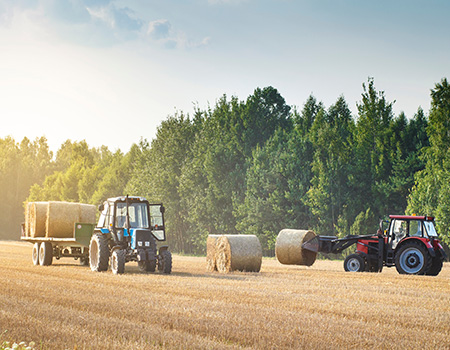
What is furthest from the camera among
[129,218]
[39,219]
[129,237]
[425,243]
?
[39,219]

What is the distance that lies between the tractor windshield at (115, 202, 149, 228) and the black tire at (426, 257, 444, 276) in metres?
9.16

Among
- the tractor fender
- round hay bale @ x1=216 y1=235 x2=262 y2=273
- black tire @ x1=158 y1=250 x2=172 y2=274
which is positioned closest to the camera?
black tire @ x1=158 y1=250 x2=172 y2=274

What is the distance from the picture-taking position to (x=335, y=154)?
4219 cm

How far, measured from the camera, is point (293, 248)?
79.7 feet

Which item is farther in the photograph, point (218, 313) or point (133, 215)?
point (133, 215)

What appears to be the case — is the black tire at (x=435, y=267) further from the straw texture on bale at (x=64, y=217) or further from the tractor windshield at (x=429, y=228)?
the straw texture on bale at (x=64, y=217)

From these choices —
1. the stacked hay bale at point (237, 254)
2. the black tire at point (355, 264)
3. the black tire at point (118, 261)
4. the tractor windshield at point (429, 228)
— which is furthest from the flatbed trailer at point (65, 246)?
the tractor windshield at point (429, 228)

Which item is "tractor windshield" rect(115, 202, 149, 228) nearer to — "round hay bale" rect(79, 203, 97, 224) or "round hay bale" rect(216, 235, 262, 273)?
"round hay bale" rect(216, 235, 262, 273)

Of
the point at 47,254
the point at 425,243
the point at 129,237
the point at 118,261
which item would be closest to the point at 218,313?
the point at 118,261

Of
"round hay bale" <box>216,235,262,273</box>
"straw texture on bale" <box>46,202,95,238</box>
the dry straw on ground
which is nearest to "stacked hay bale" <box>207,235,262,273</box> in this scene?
"round hay bale" <box>216,235,262,273</box>

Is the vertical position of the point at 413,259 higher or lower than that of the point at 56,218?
lower

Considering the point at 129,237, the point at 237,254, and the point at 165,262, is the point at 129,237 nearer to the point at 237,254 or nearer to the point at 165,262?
the point at 165,262

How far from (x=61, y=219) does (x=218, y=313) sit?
1339 centimetres

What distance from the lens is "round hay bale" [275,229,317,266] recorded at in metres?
24.3
